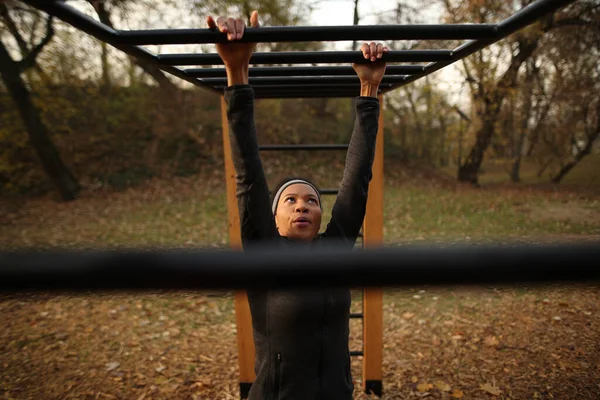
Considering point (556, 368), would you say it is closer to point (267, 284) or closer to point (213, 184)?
point (267, 284)

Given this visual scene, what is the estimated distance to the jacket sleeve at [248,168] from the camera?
1.12 meters

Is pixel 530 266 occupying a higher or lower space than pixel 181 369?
higher

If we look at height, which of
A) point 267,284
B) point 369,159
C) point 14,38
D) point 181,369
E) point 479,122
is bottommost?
point 181,369

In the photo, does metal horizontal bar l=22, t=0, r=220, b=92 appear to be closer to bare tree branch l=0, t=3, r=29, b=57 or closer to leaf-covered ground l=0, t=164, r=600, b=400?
leaf-covered ground l=0, t=164, r=600, b=400

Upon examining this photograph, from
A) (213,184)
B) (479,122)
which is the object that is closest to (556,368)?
(213,184)

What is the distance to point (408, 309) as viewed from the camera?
14.6 feet

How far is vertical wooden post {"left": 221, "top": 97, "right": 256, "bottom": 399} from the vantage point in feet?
8.12

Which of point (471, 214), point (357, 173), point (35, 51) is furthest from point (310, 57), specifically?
point (35, 51)

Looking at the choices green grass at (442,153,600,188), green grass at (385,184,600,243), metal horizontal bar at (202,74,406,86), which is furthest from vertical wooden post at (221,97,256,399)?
green grass at (442,153,600,188)

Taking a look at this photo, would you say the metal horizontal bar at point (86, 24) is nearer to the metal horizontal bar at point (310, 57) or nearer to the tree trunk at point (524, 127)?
the metal horizontal bar at point (310, 57)

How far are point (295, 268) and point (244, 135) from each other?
0.82 metres

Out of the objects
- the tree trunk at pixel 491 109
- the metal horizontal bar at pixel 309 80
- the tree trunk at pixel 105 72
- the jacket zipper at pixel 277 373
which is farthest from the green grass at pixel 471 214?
the tree trunk at pixel 105 72

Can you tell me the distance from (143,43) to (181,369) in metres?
2.90

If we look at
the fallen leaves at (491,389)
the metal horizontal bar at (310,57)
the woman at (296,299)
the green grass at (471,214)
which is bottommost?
the fallen leaves at (491,389)
